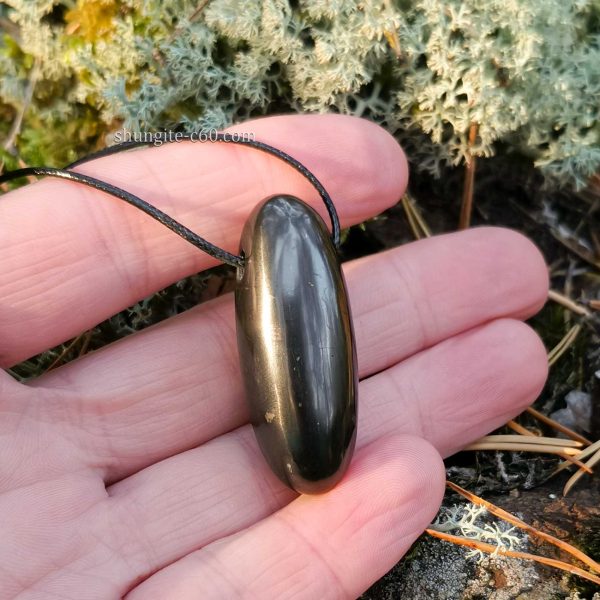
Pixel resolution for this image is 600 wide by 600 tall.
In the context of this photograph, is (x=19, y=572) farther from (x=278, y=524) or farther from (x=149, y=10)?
(x=149, y=10)

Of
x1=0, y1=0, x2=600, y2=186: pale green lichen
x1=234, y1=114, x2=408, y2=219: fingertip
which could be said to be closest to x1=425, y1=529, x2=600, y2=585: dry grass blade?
x1=234, y1=114, x2=408, y2=219: fingertip

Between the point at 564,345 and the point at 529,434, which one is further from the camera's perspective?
the point at 564,345

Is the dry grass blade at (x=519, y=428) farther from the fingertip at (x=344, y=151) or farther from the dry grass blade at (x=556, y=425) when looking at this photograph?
the fingertip at (x=344, y=151)

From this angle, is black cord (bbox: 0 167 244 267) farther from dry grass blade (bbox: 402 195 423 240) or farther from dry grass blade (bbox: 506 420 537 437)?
dry grass blade (bbox: 506 420 537 437)

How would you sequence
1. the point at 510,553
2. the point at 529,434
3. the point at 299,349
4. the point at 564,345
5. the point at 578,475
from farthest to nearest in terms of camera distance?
the point at 564,345 < the point at 529,434 < the point at 578,475 < the point at 510,553 < the point at 299,349

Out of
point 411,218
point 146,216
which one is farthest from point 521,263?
point 146,216

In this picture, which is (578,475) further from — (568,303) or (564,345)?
(568,303)
